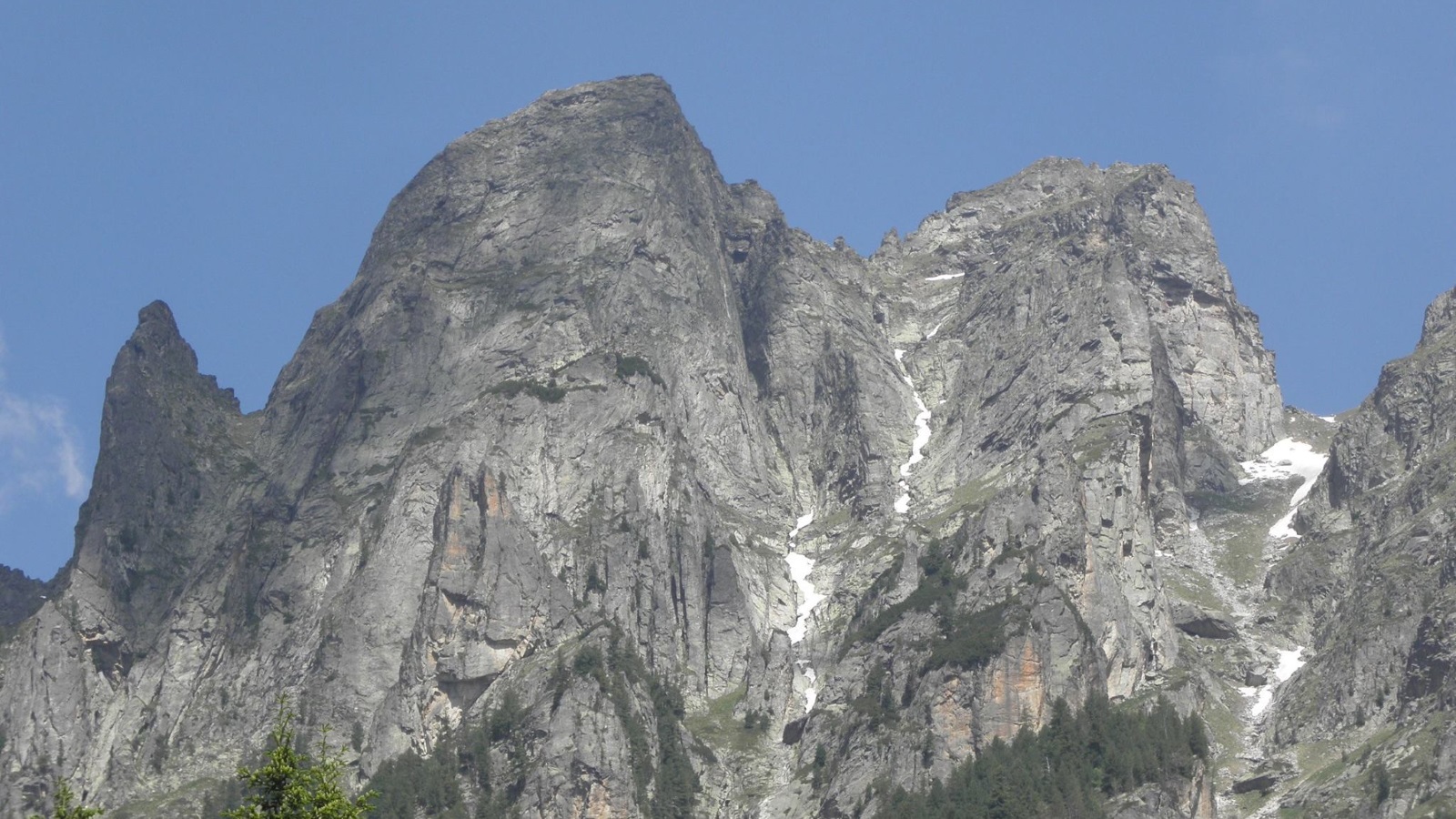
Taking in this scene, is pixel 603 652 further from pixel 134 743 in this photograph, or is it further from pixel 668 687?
pixel 134 743

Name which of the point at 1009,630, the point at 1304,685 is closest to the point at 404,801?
the point at 1009,630

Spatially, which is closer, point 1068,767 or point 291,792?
point 291,792

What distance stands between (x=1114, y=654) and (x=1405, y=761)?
30.3 metres

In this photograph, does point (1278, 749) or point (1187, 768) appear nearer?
point (1187, 768)

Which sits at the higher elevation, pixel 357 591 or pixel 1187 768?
pixel 357 591

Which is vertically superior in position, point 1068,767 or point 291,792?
point 1068,767

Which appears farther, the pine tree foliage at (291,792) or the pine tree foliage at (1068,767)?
the pine tree foliage at (1068,767)

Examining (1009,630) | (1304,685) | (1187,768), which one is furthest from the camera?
(1304,685)

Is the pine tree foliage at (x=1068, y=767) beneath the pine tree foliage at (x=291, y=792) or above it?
above

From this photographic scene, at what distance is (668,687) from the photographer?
193 meters

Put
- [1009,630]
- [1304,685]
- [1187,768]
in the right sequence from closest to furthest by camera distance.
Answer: [1187,768]
[1009,630]
[1304,685]

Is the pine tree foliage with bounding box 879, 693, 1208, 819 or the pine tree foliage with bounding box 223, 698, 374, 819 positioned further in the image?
the pine tree foliage with bounding box 879, 693, 1208, 819

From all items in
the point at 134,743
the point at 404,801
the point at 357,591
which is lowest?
the point at 404,801

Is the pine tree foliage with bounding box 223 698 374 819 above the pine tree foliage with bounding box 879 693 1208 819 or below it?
below
